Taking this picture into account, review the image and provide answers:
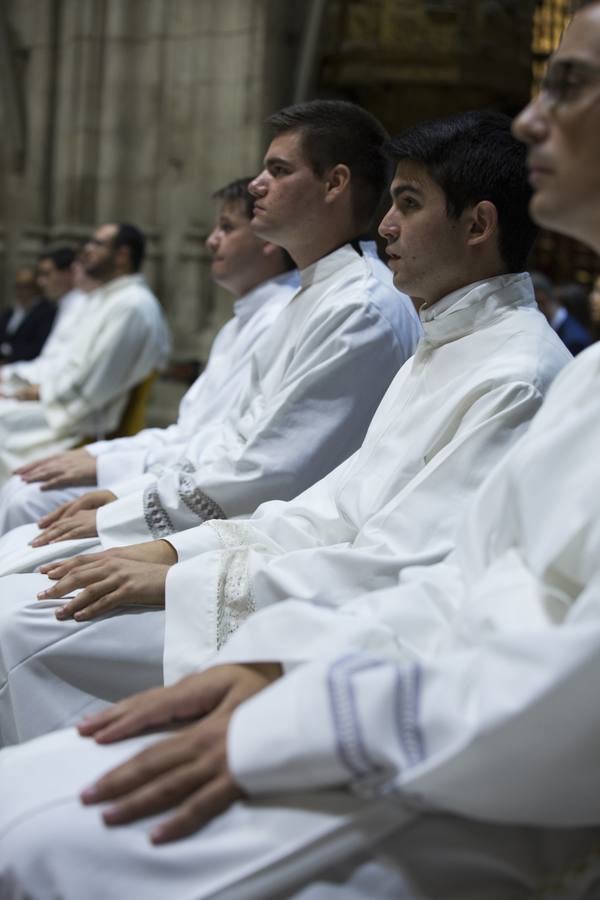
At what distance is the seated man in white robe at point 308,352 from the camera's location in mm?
3000

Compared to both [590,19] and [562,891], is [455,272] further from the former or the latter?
[562,891]

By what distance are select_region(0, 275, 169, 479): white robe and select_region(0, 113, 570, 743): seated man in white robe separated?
11.1 feet

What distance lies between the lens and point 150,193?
8.73m

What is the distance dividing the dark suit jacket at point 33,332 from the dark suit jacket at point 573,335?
13.9 ft

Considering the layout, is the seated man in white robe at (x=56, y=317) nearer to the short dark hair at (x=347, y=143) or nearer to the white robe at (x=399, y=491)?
the short dark hair at (x=347, y=143)

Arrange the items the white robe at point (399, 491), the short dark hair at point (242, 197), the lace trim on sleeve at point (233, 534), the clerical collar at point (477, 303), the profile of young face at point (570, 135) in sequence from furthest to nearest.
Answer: the short dark hair at point (242, 197) → the lace trim on sleeve at point (233, 534) → the clerical collar at point (477, 303) → the white robe at point (399, 491) → the profile of young face at point (570, 135)

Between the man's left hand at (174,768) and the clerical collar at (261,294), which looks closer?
the man's left hand at (174,768)

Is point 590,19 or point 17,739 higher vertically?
point 590,19

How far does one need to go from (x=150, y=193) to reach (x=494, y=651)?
303 inches

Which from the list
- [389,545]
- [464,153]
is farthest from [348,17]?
[389,545]

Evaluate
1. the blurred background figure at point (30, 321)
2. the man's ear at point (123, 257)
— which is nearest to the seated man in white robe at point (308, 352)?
the man's ear at point (123, 257)

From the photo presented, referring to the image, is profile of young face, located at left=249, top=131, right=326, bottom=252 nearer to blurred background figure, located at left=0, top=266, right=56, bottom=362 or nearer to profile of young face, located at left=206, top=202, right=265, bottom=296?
profile of young face, located at left=206, top=202, right=265, bottom=296

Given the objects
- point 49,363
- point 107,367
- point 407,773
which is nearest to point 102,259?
point 49,363

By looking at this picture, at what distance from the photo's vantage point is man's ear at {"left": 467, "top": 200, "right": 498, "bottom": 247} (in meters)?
2.38
